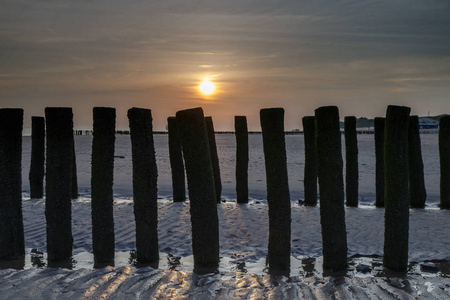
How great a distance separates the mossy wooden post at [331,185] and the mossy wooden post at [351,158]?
14.4 ft

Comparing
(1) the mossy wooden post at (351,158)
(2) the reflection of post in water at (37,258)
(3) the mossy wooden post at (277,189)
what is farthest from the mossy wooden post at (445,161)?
(2) the reflection of post in water at (37,258)

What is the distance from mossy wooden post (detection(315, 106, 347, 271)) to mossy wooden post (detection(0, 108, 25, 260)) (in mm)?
3591

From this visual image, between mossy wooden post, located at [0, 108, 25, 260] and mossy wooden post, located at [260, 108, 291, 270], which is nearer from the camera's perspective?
mossy wooden post, located at [260, 108, 291, 270]

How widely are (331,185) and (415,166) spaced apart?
5113 mm

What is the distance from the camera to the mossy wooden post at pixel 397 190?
468cm

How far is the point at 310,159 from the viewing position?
355 inches

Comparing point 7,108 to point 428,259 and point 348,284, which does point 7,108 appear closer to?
point 348,284

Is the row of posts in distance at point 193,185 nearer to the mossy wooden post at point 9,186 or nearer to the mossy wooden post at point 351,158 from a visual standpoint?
the mossy wooden post at point 9,186

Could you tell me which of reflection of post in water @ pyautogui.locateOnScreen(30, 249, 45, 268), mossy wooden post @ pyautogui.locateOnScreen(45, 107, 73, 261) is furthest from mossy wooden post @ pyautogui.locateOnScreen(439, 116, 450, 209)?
reflection of post in water @ pyautogui.locateOnScreen(30, 249, 45, 268)

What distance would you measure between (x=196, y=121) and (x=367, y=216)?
4841 millimetres

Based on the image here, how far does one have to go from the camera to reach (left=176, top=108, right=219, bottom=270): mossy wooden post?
15.0 ft

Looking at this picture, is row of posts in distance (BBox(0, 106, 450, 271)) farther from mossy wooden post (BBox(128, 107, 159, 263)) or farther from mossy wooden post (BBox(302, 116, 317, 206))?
mossy wooden post (BBox(302, 116, 317, 206))

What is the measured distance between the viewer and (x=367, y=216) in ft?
26.2

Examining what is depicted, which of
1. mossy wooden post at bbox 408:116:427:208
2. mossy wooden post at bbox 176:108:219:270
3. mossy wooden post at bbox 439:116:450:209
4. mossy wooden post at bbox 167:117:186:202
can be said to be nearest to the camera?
mossy wooden post at bbox 176:108:219:270
